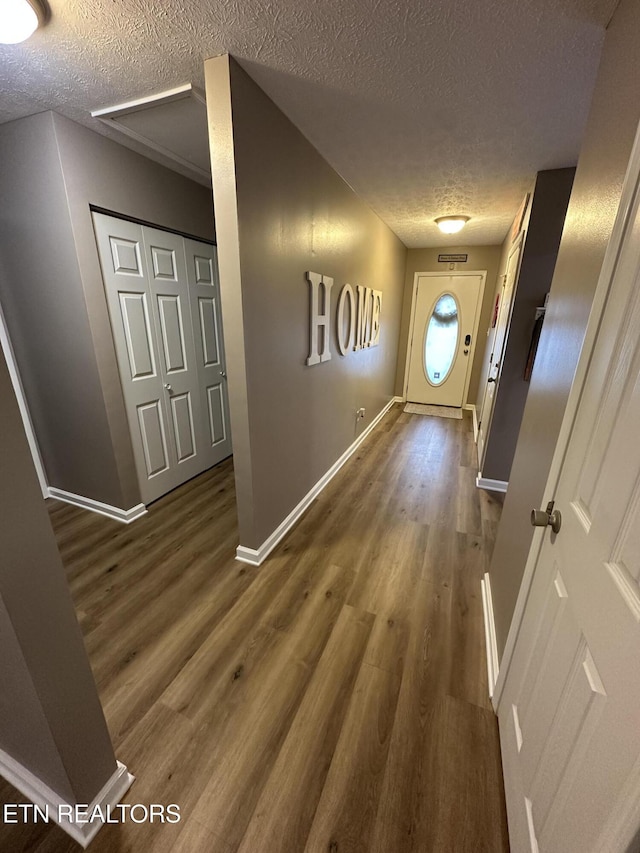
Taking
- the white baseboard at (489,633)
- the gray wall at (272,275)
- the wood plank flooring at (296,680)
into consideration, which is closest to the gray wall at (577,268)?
the white baseboard at (489,633)

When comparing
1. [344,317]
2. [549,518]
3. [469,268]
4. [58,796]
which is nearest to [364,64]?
[344,317]

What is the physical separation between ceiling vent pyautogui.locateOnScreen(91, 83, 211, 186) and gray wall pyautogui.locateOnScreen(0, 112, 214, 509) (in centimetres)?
20

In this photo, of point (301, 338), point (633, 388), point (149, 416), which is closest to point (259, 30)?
point (301, 338)

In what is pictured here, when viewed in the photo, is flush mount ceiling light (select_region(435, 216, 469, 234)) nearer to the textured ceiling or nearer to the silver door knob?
the textured ceiling

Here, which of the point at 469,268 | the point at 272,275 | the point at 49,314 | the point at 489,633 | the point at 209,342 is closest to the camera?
the point at 489,633

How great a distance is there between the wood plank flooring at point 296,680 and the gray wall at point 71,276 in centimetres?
52

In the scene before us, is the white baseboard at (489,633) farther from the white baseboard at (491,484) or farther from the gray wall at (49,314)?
the gray wall at (49,314)

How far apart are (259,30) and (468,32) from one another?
736 mm

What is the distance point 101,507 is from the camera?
252 centimetres

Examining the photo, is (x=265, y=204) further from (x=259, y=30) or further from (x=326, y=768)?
(x=326, y=768)

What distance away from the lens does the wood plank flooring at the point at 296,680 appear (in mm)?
1012

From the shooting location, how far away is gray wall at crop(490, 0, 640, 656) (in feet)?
2.95

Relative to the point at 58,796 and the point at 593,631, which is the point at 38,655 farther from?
the point at 593,631

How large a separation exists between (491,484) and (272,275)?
2570mm
